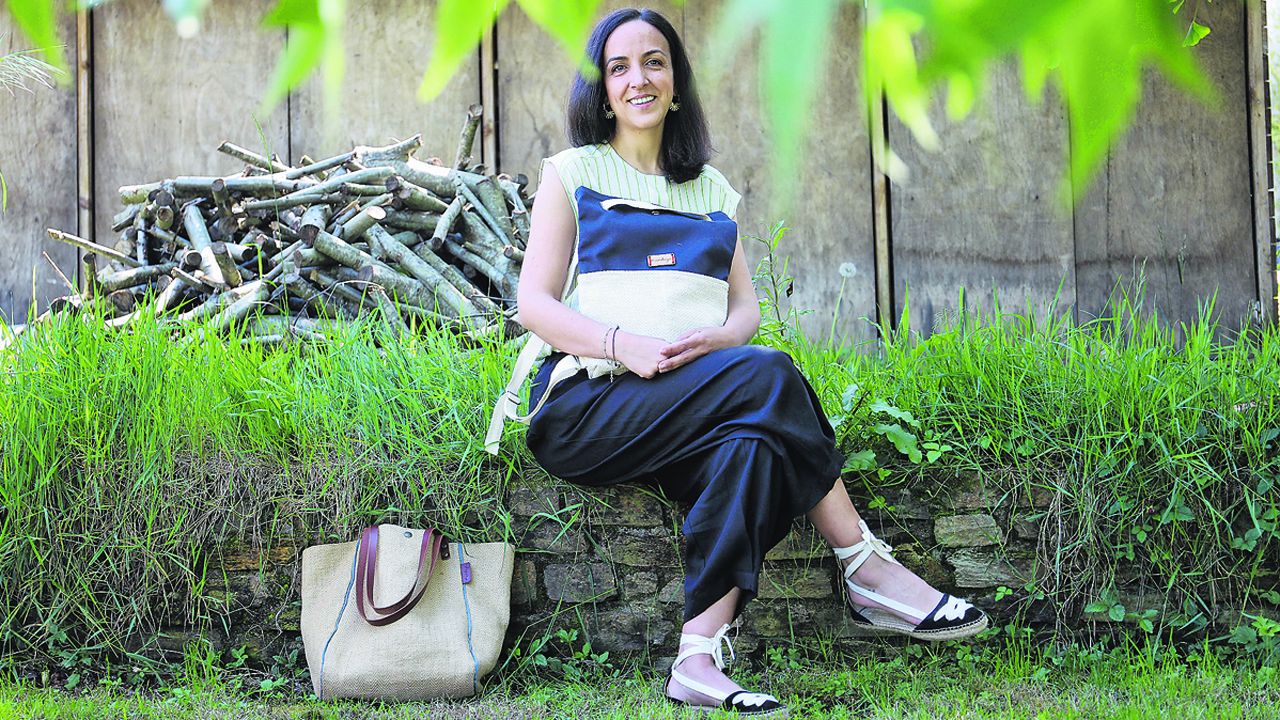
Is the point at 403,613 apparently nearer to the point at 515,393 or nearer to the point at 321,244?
the point at 515,393

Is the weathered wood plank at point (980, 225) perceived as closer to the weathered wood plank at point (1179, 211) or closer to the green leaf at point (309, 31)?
the weathered wood plank at point (1179, 211)

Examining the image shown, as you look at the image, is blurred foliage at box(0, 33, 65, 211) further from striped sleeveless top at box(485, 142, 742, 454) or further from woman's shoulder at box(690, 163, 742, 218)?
woman's shoulder at box(690, 163, 742, 218)

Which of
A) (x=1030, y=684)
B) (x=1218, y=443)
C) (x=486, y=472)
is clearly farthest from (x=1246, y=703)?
(x=486, y=472)

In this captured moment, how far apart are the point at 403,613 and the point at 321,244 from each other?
1956 millimetres

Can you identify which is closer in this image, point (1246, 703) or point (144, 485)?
point (1246, 703)

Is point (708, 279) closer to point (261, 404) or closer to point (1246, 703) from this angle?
point (261, 404)

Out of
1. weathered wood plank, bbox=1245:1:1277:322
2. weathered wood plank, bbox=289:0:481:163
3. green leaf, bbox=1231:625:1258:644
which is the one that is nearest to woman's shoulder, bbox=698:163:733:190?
green leaf, bbox=1231:625:1258:644

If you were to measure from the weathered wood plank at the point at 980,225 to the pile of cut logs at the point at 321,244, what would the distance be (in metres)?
1.77

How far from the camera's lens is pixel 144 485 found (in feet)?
9.75

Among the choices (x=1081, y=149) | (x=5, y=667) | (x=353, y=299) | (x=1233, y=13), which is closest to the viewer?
(x=1081, y=149)

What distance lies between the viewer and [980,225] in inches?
205

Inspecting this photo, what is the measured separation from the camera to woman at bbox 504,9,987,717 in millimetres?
2496

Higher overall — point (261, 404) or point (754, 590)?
point (261, 404)

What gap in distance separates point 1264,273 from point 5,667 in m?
5.04
